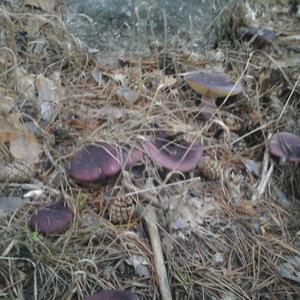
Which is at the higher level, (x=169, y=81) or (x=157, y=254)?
(x=169, y=81)

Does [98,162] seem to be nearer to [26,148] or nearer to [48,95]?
[26,148]

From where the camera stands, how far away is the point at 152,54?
8.93 feet

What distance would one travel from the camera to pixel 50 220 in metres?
1.78

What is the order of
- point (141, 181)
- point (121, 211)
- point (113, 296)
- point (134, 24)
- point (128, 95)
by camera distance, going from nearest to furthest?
point (113, 296) < point (121, 211) < point (141, 181) < point (128, 95) < point (134, 24)

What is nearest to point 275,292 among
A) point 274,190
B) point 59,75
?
point 274,190

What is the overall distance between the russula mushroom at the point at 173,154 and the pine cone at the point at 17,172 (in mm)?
455

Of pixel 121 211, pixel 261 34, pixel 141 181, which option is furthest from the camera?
pixel 261 34

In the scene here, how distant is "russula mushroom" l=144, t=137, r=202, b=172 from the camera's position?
201 cm

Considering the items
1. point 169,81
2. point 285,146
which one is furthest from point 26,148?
point 285,146

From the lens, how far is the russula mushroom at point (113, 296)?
1.62m

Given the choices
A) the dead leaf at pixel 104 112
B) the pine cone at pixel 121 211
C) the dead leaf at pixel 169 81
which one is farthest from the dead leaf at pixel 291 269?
the dead leaf at pixel 169 81

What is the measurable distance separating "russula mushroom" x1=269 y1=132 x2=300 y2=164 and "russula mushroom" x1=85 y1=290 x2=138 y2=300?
968 mm

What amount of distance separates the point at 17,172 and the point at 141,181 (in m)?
0.47

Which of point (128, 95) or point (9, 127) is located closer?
point (9, 127)
